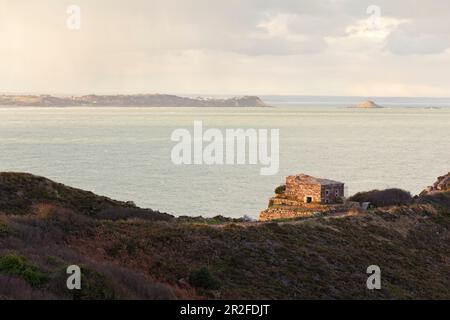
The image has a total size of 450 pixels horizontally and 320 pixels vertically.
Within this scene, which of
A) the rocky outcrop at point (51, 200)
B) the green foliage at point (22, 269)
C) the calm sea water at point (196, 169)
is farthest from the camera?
the calm sea water at point (196, 169)

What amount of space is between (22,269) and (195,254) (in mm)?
10831

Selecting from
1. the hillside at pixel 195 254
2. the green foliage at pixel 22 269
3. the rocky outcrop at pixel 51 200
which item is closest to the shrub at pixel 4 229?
the hillside at pixel 195 254

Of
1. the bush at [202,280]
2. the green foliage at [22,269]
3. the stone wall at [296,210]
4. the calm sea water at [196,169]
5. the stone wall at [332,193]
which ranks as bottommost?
the calm sea water at [196,169]

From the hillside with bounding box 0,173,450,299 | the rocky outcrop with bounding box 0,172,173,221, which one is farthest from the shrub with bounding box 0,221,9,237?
the rocky outcrop with bounding box 0,172,173,221

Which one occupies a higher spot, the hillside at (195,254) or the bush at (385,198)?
the hillside at (195,254)

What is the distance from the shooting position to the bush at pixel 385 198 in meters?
58.3

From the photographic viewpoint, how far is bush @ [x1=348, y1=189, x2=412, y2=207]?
191ft

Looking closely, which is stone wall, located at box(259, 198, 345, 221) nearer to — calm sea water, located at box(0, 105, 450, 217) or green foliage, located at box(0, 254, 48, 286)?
calm sea water, located at box(0, 105, 450, 217)

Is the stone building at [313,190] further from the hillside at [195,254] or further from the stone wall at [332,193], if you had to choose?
the hillside at [195,254]

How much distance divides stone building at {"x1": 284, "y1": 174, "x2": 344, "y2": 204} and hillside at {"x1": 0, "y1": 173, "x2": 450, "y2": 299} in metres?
7.75

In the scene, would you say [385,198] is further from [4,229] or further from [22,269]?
[22,269]

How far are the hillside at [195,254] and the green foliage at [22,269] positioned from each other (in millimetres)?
34

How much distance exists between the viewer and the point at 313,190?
54.8 metres
